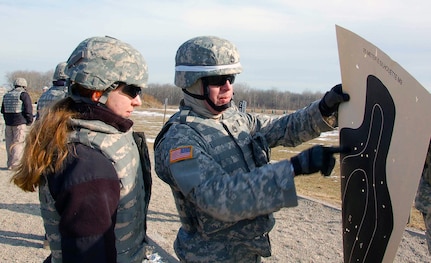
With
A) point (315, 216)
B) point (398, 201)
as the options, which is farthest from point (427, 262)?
point (398, 201)

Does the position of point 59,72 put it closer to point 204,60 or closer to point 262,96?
point 204,60

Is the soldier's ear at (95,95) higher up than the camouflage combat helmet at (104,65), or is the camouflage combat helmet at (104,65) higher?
the camouflage combat helmet at (104,65)

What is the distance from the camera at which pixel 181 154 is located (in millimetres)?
2166

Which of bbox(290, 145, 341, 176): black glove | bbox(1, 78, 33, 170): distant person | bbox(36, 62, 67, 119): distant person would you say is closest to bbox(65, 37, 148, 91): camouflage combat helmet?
bbox(290, 145, 341, 176): black glove

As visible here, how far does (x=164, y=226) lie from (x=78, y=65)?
15.1ft

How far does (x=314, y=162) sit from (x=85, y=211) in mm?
926

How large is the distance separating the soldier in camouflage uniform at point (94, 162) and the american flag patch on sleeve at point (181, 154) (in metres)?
0.18

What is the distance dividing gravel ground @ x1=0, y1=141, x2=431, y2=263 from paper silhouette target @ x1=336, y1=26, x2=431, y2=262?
3.11 metres

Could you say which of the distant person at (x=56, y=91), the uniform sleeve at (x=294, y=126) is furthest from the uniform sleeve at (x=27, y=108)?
the uniform sleeve at (x=294, y=126)

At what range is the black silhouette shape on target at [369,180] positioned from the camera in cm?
209

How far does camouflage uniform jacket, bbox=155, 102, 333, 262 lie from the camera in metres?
1.97

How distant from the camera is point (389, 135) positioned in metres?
2.07

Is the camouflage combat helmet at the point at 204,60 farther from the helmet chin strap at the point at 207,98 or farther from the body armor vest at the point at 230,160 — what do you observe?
the body armor vest at the point at 230,160

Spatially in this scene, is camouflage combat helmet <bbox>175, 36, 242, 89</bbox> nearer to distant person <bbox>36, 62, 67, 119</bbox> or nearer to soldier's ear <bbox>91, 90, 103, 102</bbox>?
soldier's ear <bbox>91, 90, 103, 102</bbox>
